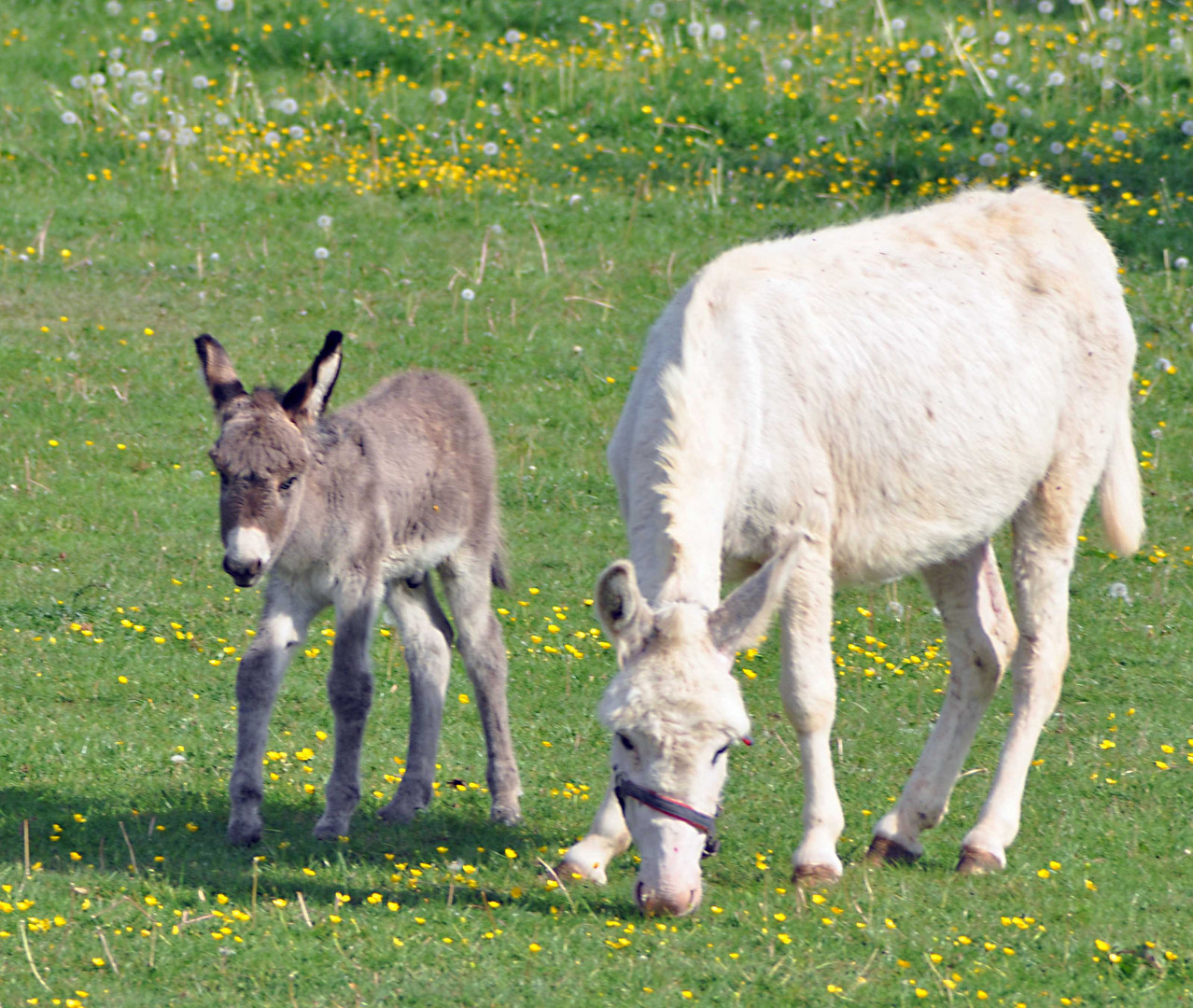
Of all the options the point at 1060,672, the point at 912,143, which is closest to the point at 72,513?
the point at 1060,672

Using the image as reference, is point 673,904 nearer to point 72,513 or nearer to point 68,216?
point 72,513

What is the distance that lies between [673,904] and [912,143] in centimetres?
1120

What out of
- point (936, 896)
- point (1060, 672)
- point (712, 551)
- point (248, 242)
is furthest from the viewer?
point (248, 242)

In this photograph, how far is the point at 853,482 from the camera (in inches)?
227

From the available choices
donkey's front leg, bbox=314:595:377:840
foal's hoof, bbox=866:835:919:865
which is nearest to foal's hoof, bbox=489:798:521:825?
donkey's front leg, bbox=314:595:377:840

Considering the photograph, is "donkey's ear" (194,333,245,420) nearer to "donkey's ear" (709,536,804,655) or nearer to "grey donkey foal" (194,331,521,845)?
"grey donkey foal" (194,331,521,845)

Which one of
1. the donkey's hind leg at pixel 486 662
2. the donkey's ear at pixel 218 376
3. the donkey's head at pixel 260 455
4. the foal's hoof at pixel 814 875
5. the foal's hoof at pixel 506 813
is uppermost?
the donkey's ear at pixel 218 376

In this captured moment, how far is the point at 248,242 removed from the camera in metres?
13.2

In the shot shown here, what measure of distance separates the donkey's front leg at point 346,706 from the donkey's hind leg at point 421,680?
1.16ft

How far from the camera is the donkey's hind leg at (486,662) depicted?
6.36 meters

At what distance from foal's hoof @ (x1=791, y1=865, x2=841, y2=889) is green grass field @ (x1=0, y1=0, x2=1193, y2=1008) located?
91 mm

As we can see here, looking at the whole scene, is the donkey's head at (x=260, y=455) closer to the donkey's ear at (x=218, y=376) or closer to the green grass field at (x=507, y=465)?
the donkey's ear at (x=218, y=376)

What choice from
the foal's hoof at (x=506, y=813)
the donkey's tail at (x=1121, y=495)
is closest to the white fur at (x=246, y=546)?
the foal's hoof at (x=506, y=813)

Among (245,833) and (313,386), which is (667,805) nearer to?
(245,833)
